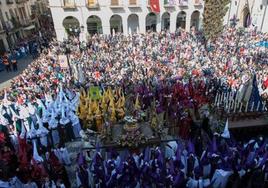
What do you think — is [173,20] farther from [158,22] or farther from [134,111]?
[134,111]

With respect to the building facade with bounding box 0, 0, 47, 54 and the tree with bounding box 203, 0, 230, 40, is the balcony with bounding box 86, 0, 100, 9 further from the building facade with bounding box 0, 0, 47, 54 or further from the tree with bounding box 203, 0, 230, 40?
the tree with bounding box 203, 0, 230, 40

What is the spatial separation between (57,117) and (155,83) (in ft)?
19.8

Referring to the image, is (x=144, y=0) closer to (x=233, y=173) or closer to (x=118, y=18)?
(x=118, y=18)

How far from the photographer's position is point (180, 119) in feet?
37.2

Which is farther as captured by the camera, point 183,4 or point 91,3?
point 183,4

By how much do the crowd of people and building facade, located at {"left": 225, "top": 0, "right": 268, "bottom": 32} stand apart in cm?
363

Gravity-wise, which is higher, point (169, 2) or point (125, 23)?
point (169, 2)

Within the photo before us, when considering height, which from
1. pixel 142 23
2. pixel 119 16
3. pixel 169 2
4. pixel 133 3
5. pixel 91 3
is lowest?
pixel 142 23

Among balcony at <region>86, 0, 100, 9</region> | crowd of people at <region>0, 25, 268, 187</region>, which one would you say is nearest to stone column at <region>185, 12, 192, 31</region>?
crowd of people at <region>0, 25, 268, 187</region>

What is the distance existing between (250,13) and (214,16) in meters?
8.42

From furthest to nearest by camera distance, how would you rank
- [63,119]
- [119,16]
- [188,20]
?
[188,20] < [119,16] < [63,119]

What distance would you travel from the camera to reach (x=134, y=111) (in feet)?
38.9

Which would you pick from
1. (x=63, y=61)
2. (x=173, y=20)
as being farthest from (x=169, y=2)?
(x=63, y=61)

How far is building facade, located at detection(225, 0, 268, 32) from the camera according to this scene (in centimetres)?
2741
